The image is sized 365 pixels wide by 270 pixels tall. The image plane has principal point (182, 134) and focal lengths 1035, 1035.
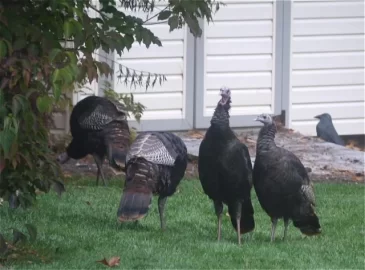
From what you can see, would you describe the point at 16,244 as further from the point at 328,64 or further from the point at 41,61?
the point at 328,64

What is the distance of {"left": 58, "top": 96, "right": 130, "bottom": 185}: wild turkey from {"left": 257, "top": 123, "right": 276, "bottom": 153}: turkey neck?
2.20 meters

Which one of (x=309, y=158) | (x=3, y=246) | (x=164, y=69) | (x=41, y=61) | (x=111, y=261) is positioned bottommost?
(x=111, y=261)

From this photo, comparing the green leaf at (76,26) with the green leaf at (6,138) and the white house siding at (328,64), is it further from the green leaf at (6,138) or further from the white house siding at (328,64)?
the white house siding at (328,64)

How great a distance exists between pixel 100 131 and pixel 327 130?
4.16 metres

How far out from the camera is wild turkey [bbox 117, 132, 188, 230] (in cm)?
793

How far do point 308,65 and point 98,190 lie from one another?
480 centimetres

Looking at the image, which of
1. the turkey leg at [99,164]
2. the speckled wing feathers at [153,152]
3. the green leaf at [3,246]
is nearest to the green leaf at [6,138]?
the green leaf at [3,246]

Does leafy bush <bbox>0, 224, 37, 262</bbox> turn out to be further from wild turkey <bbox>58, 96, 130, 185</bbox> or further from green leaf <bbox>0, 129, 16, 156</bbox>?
wild turkey <bbox>58, 96, 130, 185</bbox>

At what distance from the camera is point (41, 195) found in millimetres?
9867

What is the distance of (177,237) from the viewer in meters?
8.18

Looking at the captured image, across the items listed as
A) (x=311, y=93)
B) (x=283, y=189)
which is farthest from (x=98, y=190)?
(x=311, y=93)

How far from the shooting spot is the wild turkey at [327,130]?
13375 mm

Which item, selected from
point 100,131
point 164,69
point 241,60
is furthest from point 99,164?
point 241,60

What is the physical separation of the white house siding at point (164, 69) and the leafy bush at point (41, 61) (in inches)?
249
